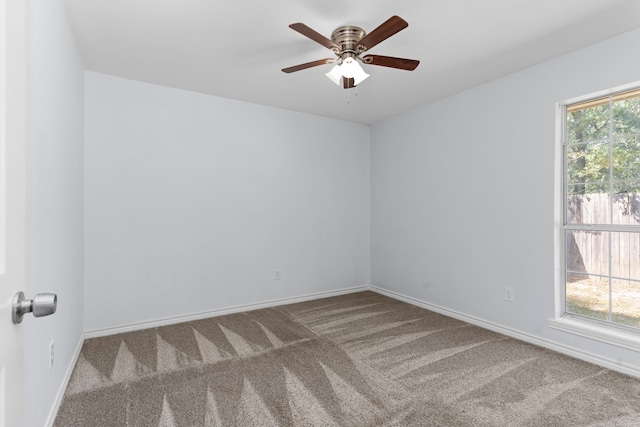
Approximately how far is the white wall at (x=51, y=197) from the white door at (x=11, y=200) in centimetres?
74

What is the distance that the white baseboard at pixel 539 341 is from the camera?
240 cm

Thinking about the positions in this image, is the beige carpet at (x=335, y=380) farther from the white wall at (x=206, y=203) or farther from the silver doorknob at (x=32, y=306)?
the silver doorknob at (x=32, y=306)

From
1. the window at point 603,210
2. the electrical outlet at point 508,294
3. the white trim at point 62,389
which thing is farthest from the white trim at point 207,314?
the window at point 603,210

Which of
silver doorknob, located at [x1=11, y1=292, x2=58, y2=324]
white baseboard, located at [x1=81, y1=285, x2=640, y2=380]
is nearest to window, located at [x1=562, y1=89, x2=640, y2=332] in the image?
white baseboard, located at [x1=81, y1=285, x2=640, y2=380]

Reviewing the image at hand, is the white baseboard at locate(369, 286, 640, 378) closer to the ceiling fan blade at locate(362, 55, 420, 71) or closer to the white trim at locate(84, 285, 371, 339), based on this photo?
→ the white trim at locate(84, 285, 371, 339)

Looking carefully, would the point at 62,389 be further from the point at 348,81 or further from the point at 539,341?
the point at 539,341

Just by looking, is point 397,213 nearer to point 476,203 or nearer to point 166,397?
point 476,203

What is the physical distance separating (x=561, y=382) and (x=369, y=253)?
2.79m

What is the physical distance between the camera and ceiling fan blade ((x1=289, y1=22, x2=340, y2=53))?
1880 millimetres

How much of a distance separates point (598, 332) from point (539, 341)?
457mm

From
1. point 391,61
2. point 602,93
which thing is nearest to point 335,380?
point 391,61

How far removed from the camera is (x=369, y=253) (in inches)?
190

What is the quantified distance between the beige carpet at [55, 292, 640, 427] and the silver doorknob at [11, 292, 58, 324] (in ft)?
4.71

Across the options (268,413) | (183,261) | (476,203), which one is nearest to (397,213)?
(476,203)
